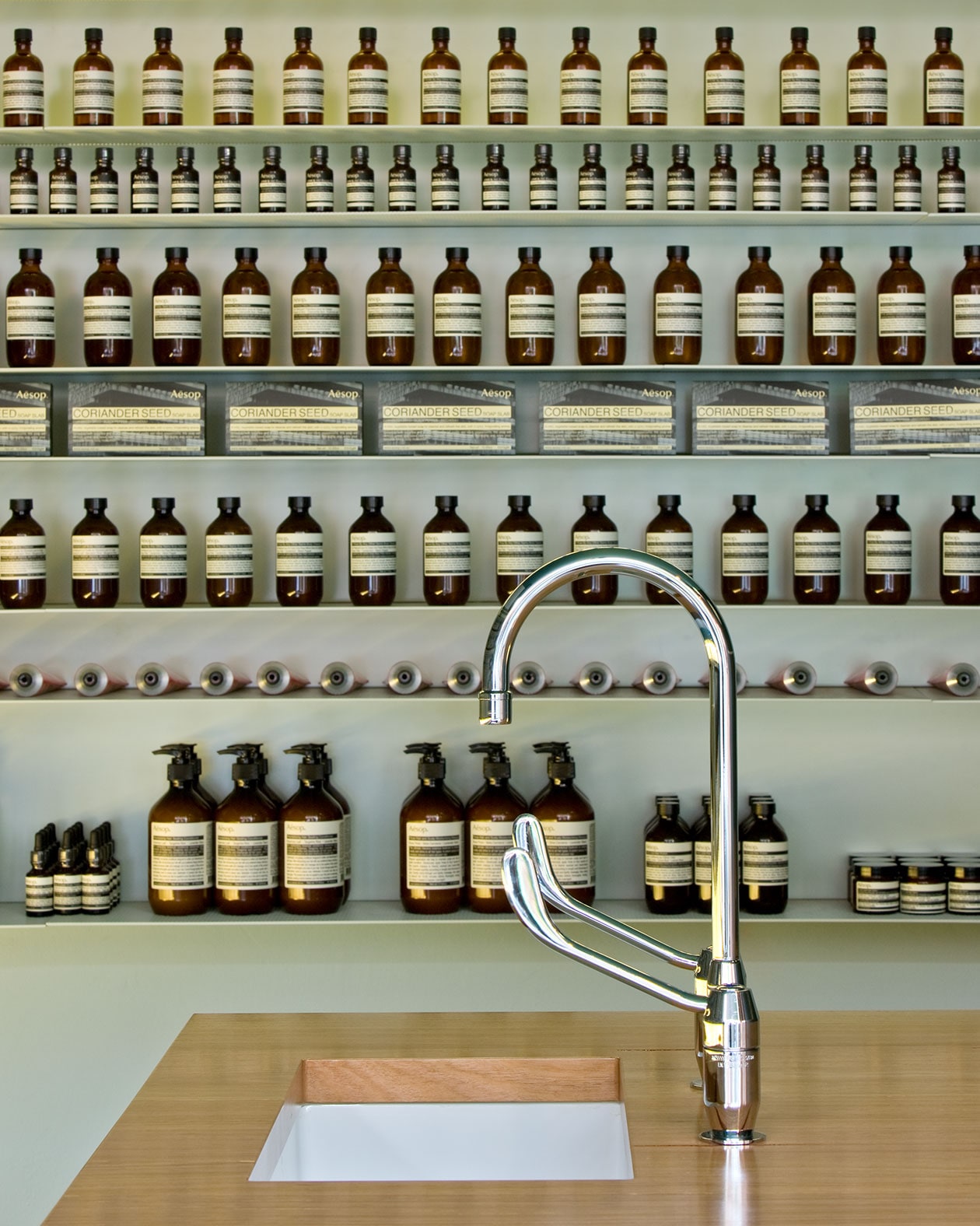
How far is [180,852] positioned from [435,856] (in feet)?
1.30

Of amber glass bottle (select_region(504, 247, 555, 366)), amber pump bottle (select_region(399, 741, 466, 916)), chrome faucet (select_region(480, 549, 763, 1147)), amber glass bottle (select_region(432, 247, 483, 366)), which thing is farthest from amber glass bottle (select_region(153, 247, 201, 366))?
chrome faucet (select_region(480, 549, 763, 1147))

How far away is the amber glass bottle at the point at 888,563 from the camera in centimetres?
221

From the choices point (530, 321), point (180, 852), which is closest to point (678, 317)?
point (530, 321)

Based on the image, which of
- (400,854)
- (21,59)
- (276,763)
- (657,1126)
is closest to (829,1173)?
(657,1126)

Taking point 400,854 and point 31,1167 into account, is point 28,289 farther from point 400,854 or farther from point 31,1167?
point 31,1167

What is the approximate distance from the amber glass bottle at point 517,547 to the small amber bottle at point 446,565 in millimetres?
54

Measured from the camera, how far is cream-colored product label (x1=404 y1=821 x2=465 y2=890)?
2.21 metres

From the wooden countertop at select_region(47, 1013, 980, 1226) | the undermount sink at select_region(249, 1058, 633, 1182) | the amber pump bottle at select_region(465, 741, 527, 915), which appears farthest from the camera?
the amber pump bottle at select_region(465, 741, 527, 915)

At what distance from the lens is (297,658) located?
7.81 ft

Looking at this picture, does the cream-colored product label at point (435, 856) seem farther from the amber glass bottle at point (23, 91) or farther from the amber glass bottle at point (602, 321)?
the amber glass bottle at point (23, 91)

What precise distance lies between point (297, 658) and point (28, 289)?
730mm

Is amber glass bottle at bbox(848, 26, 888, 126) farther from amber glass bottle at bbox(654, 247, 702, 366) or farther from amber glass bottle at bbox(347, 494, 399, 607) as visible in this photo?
amber glass bottle at bbox(347, 494, 399, 607)

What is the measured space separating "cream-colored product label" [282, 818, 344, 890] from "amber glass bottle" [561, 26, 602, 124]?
1.17 meters

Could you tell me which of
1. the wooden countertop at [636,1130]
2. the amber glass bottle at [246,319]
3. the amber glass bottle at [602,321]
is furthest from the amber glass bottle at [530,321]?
the wooden countertop at [636,1130]
